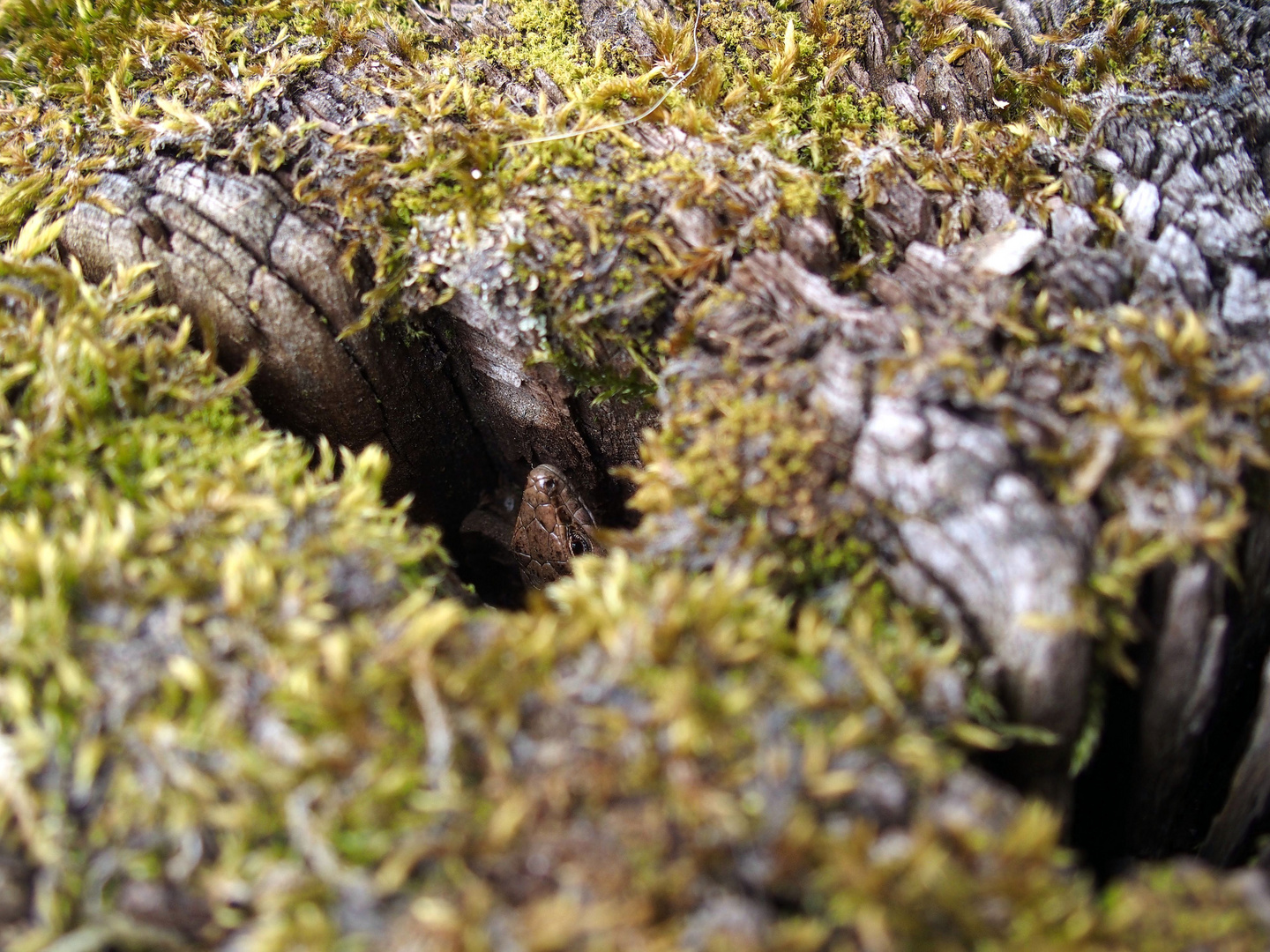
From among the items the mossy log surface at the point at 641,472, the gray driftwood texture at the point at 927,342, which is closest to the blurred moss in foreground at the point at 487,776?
the mossy log surface at the point at 641,472

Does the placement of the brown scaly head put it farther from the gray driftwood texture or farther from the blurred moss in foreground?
the blurred moss in foreground

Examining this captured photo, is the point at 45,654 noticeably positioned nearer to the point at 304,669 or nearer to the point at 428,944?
the point at 304,669

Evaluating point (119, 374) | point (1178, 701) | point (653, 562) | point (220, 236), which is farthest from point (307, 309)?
point (1178, 701)

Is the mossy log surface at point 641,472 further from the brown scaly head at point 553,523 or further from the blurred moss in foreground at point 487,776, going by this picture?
the brown scaly head at point 553,523

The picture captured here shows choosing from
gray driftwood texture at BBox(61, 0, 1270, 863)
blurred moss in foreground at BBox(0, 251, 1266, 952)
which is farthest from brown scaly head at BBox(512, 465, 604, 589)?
blurred moss in foreground at BBox(0, 251, 1266, 952)

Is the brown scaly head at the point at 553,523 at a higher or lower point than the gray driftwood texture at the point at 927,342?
lower

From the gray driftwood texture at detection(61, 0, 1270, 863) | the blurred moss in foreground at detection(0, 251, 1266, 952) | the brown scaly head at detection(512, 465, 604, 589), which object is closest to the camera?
the blurred moss in foreground at detection(0, 251, 1266, 952)

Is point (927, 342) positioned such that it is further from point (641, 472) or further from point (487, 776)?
point (487, 776)

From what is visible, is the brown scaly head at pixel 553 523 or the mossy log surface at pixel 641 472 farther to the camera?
the brown scaly head at pixel 553 523
